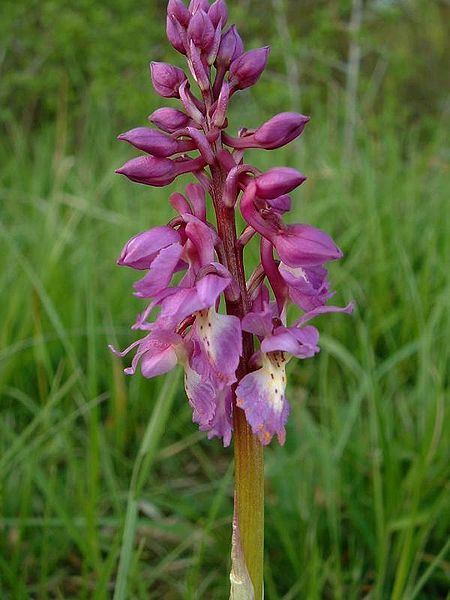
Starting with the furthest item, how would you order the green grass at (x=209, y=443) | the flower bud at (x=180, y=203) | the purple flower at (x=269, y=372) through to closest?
the green grass at (x=209, y=443) < the flower bud at (x=180, y=203) < the purple flower at (x=269, y=372)

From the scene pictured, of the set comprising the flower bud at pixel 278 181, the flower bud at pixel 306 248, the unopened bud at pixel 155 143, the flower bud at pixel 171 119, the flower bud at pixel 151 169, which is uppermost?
the flower bud at pixel 171 119

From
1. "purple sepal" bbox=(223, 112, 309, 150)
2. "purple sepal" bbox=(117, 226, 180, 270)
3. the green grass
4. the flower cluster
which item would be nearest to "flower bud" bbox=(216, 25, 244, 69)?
the flower cluster

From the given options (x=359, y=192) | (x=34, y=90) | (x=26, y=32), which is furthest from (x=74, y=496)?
(x=26, y=32)

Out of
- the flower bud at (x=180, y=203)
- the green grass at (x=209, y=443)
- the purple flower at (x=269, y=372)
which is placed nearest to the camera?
the purple flower at (x=269, y=372)

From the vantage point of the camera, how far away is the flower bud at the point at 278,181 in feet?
2.72

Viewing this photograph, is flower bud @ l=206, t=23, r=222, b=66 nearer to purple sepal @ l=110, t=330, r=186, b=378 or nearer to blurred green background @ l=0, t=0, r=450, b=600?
purple sepal @ l=110, t=330, r=186, b=378

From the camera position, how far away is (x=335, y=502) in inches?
64.7

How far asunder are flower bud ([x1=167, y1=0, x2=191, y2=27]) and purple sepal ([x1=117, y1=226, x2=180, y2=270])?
0.26 metres

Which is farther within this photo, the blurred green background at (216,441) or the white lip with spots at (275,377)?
the blurred green background at (216,441)

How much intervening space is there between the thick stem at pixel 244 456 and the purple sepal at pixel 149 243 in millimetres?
59

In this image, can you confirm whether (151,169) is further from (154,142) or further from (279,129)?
(279,129)

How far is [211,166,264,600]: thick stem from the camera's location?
2.80 feet

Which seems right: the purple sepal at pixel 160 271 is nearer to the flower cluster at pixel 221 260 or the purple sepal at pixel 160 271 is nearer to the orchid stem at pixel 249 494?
the flower cluster at pixel 221 260

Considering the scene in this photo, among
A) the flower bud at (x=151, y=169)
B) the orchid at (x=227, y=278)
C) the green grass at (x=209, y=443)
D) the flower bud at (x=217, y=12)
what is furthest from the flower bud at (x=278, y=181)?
the green grass at (x=209, y=443)
